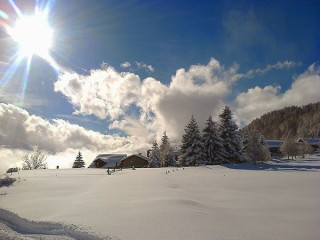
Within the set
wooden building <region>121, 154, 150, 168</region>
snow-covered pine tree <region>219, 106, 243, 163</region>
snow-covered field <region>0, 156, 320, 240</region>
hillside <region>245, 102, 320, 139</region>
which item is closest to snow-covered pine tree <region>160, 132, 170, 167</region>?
wooden building <region>121, 154, 150, 168</region>

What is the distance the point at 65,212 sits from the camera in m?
8.36

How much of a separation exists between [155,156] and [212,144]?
57.0 feet

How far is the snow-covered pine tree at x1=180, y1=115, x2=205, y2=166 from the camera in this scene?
4384 centimetres

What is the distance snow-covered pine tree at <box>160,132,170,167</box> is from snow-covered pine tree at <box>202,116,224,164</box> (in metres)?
13.9

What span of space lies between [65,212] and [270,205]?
7.52 meters

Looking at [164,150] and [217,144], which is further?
[164,150]

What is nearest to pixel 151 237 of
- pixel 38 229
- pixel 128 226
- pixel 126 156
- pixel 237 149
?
pixel 128 226

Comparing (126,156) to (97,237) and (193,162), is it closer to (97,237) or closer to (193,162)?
(193,162)

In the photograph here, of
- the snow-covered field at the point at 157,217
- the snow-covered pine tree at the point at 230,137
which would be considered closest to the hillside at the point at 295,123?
the snow-covered pine tree at the point at 230,137

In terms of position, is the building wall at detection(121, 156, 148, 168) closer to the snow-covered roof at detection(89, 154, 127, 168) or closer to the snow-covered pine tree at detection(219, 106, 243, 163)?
the snow-covered roof at detection(89, 154, 127, 168)

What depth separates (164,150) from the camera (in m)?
59.2

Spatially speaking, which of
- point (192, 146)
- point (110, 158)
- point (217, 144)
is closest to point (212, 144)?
point (217, 144)

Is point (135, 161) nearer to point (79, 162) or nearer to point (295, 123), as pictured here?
point (79, 162)

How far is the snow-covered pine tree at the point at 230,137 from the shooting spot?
145ft
